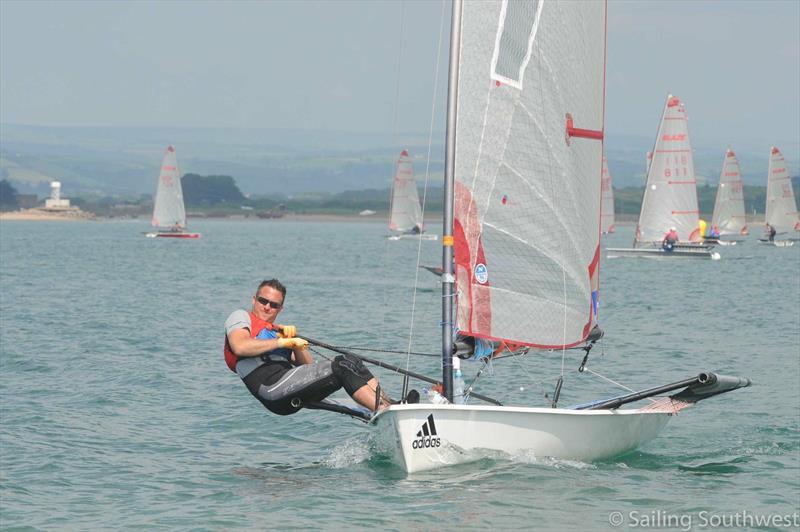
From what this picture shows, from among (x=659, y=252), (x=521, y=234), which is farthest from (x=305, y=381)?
(x=659, y=252)

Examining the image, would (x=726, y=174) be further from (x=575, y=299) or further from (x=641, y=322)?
(x=575, y=299)

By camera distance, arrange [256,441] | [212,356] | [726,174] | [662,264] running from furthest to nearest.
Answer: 1. [726,174]
2. [662,264]
3. [212,356]
4. [256,441]

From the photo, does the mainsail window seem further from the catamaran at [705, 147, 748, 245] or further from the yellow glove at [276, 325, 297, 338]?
the catamaran at [705, 147, 748, 245]

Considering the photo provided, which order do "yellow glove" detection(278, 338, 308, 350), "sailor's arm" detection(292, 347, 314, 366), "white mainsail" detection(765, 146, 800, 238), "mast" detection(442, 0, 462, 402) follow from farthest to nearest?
"white mainsail" detection(765, 146, 800, 238)
"sailor's arm" detection(292, 347, 314, 366)
"mast" detection(442, 0, 462, 402)
"yellow glove" detection(278, 338, 308, 350)

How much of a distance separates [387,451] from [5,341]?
15536 mm

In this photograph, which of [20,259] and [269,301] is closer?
[269,301]

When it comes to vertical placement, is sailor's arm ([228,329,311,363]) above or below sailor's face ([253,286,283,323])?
below

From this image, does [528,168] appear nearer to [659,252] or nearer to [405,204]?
[659,252]

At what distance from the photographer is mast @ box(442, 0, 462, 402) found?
1201cm

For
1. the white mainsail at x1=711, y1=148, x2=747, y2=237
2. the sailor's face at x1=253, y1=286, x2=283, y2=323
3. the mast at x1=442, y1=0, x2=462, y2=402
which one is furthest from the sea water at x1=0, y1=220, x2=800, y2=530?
the white mainsail at x1=711, y1=148, x2=747, y2=237

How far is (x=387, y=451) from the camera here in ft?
39.8

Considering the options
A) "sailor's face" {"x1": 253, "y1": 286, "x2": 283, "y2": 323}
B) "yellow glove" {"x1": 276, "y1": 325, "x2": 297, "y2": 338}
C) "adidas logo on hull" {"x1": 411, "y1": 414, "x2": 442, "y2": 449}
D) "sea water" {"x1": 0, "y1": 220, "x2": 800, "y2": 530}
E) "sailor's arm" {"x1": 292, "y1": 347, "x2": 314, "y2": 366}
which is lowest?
"sea water" {"x1": 0, "y1": 220, "x2": 800, "y2": 530}

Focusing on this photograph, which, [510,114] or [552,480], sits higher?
[510,114]

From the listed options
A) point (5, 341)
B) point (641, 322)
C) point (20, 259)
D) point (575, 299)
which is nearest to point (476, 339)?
point (575, 299)
